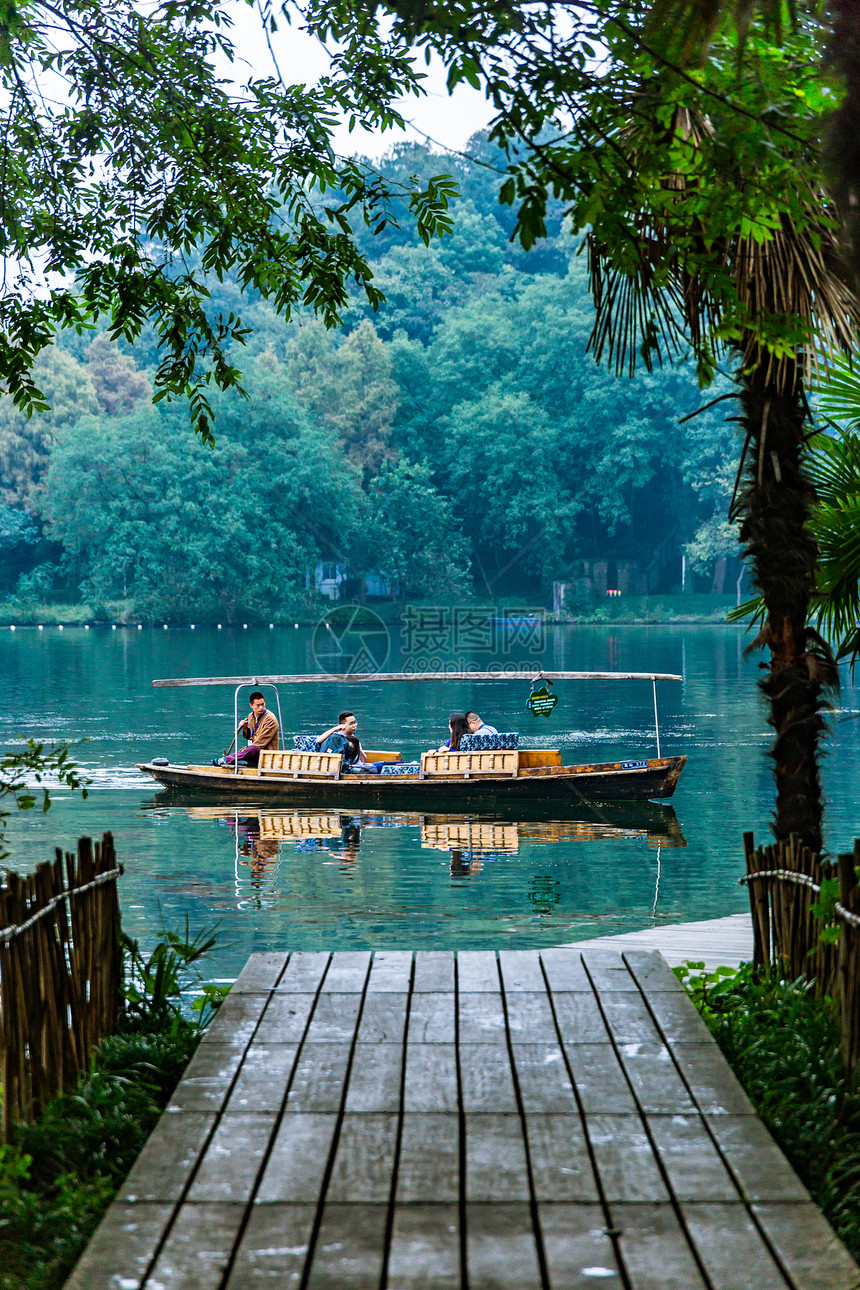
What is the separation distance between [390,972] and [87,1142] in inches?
65.6

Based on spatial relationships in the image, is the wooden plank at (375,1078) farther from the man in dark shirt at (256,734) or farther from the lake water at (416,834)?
the man in dark shirt at (256,734)

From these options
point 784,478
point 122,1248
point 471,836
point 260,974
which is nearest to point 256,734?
point 471,836

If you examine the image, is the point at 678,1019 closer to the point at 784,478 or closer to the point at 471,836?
the point at 784,478

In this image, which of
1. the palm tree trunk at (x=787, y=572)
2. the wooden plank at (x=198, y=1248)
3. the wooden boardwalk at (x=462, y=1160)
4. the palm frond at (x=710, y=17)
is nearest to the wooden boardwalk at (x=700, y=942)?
the palm tree trunk at (x=787, y=572)

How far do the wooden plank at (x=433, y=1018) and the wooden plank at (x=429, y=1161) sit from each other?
710 millimetres

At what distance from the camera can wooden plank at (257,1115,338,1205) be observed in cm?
339

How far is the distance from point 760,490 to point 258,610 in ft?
206

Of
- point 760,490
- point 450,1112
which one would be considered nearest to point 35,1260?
point 450,1112

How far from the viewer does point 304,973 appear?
18.1 feet

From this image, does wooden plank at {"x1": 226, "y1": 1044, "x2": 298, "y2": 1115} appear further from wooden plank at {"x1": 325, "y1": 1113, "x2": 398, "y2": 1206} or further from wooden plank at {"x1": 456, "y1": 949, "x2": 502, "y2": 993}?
wooden plank at {"x1": 456, "y1": 949, "x2": 502, "y2": 993}

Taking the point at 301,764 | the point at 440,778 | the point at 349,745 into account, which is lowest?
the point at 440,778

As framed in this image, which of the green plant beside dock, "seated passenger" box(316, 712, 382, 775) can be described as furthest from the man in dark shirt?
the green plant beside dock

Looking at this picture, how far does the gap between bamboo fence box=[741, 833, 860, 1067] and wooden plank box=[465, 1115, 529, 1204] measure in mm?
1127

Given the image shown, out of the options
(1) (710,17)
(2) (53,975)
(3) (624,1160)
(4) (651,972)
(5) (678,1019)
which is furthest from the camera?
(4) (651,972)
